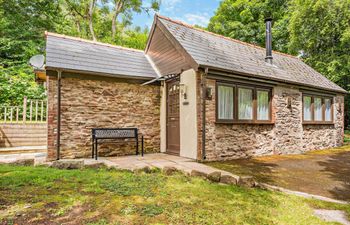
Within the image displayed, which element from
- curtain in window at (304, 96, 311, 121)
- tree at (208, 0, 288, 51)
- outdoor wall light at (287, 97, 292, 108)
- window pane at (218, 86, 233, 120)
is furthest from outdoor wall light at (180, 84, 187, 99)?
tree at (208, 0, 288, 51)

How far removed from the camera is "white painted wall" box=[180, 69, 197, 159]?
274 inches

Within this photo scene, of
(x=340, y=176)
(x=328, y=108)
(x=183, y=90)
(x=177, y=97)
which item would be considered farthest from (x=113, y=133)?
(x=328, y=108)

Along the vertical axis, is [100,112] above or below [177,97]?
below

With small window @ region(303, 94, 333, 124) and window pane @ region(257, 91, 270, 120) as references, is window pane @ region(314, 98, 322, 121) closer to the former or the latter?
small window @ region(303, 94, 333, 124)

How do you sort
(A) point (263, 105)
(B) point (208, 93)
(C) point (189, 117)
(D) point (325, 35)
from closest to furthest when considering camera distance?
(B) point (208, 93) → (C) point (189, 117) → (A) point (263, 105) → (D) point (325, 35)

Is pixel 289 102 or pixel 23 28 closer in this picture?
pixel 289 102

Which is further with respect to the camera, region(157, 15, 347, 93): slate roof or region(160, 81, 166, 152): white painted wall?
region(160, 81, 166, 152): white painted wall

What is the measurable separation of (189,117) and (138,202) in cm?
426

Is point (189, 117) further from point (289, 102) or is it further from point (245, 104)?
point (289, 102)

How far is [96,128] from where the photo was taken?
23.7 feet

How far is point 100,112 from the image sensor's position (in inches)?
292

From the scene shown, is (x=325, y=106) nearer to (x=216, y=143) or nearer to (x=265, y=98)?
(x=265, y=98)

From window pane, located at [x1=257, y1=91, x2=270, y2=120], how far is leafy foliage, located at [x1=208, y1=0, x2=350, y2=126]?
32.1 feet

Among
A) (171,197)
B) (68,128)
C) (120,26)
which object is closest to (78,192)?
(171,197)
